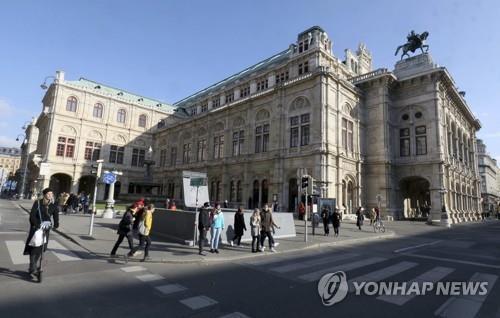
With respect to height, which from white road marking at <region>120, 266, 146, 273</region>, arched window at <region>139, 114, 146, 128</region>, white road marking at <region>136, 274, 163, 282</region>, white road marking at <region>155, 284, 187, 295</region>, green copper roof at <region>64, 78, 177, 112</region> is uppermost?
green copper roof at <region>64, 78, 177, 112</region>

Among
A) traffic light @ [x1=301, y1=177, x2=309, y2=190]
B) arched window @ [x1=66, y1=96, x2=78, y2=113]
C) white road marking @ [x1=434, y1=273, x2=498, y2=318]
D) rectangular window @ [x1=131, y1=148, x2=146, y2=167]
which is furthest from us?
rectangular window @ [x1=131, y1=148, x2=146, y2=167]

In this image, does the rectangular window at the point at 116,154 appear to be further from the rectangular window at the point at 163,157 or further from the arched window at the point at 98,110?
the rectangular window at the point at 163,157

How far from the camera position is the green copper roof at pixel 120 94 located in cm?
5294

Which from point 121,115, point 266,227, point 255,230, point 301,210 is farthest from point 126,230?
point 121,115

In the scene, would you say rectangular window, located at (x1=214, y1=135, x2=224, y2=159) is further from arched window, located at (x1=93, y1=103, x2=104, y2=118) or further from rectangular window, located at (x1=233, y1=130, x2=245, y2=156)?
arched window, located at (x1=93, y1=103, x2=104, y2=118)

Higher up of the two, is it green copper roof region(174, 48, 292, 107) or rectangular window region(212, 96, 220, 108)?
green copper roof region(174, 48, 292, 107)

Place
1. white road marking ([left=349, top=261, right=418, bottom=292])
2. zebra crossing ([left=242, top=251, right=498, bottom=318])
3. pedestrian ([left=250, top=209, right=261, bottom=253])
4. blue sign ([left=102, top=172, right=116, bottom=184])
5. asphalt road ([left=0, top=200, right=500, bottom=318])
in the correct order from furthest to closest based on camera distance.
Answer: blue sign ([left=102, top=172, right=116, bottom=184]) → pedestrian ([left=250, top=209, right=261, bottom=253]) → white road marking ([left=349, top=261, right=418, bottom=292]) → zebra crossing ([left=242, top=251, right=498, bottom=318]) → asphalt road ([left=0, top=200, right=500, bottom=318])

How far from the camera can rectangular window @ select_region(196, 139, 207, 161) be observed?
153 ft

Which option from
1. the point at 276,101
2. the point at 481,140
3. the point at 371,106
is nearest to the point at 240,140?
the point at 276,101

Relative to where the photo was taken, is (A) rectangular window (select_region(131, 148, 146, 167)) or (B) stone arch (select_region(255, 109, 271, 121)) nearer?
(B) stone arch (select_region(255, 109, 271, 121))

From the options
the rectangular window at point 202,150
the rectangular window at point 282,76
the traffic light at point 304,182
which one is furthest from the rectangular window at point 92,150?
the traffic light at point 304,182

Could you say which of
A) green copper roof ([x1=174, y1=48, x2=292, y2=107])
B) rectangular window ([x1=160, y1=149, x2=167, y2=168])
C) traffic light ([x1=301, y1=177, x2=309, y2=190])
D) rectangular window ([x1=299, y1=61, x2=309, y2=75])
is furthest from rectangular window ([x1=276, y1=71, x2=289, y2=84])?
rectangular window ([x1=160, y1=149, x2=167, y2=168])

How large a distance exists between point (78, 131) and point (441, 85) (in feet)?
186

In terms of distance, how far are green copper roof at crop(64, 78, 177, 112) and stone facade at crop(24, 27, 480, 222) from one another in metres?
13.2
